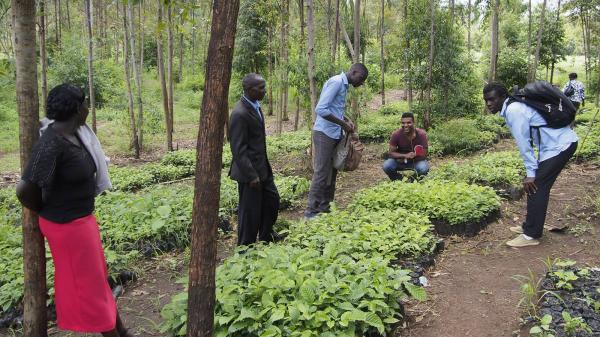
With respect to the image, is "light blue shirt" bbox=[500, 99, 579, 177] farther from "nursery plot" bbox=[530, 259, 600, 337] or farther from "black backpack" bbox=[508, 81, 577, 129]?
"nursery plot" bbox=[530, 259, 600, 337]

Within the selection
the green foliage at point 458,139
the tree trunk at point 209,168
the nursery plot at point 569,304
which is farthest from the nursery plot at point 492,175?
the tree trunk at point 209,168

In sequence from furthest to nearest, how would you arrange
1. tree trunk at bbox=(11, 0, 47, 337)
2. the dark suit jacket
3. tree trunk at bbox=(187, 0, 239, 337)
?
the dark suit jacket
tree trunk at bbox=(11, 0, 47, 337)
tree trunk at bbox=(187, 0, 239, 337)

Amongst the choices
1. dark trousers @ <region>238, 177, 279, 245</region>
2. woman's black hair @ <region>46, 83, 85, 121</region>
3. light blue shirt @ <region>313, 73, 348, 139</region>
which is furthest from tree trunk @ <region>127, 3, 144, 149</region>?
woman's black hair @ <region>46, 83, 85, 121</region>

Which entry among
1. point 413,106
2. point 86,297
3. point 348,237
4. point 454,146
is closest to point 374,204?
point 348,237

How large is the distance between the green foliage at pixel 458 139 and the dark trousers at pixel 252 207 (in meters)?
7.16

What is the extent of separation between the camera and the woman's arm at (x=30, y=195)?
9.37 ft

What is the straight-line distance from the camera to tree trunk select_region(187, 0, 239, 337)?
2.31 m

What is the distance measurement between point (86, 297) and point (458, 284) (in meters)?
3.31

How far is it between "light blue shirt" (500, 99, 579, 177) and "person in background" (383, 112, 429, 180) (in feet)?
7.57

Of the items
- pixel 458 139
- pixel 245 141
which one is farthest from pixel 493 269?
pixel 458 139

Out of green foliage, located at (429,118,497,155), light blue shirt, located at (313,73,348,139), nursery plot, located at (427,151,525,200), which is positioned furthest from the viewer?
green foliage, located at (429,118,497,155)

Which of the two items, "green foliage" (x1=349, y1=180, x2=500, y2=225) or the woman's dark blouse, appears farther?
"green foliage" (x1=349, y1=180, x2=500, y2=225)

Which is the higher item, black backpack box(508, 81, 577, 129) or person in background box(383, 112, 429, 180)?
black backpack box(508, 81, 577, 129)

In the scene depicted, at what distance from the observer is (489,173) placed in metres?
7.55
